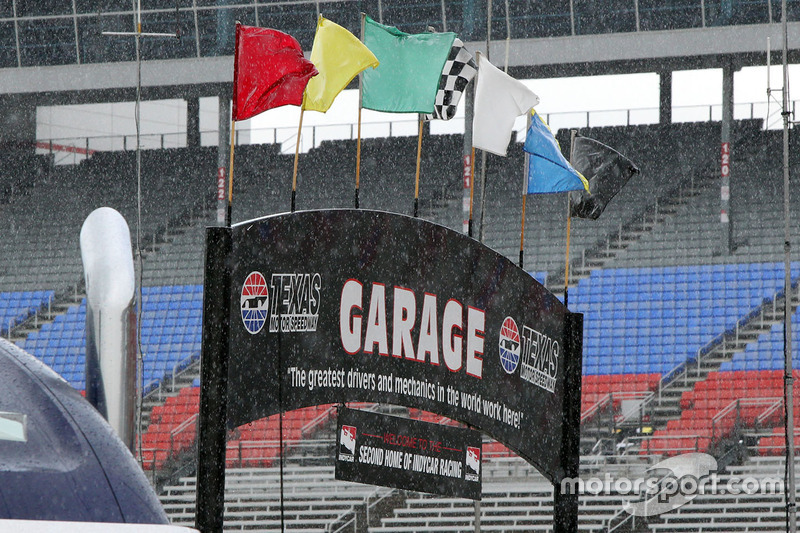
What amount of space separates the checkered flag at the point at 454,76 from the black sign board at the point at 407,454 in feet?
7.79

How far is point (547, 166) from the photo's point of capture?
967 centimetres

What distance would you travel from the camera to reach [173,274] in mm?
25688

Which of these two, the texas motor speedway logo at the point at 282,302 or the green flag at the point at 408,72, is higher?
the green flag at the point at 408,72

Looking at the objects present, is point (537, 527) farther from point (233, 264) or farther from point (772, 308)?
point (233, 264)

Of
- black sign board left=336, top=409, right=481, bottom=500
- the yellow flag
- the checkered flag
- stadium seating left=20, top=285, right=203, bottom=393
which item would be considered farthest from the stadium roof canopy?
black sign board left=336, top=409, right=481, bottom=500

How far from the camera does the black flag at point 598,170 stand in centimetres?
1009

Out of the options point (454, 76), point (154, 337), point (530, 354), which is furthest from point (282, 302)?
point (154, 337)

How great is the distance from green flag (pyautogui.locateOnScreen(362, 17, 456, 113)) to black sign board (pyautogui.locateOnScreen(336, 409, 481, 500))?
221cm

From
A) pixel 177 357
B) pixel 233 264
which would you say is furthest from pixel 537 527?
pixel 233 264

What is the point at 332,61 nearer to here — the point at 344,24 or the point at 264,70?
the point at 264,70

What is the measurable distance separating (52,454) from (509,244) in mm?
23860

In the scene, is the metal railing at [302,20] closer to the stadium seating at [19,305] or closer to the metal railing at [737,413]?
the stadium seating at [19,305]

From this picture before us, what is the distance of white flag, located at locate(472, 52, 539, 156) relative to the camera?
355 inches

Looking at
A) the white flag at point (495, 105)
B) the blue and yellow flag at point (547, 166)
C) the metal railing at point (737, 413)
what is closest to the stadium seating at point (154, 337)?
the metal railing at point (737, 413)
